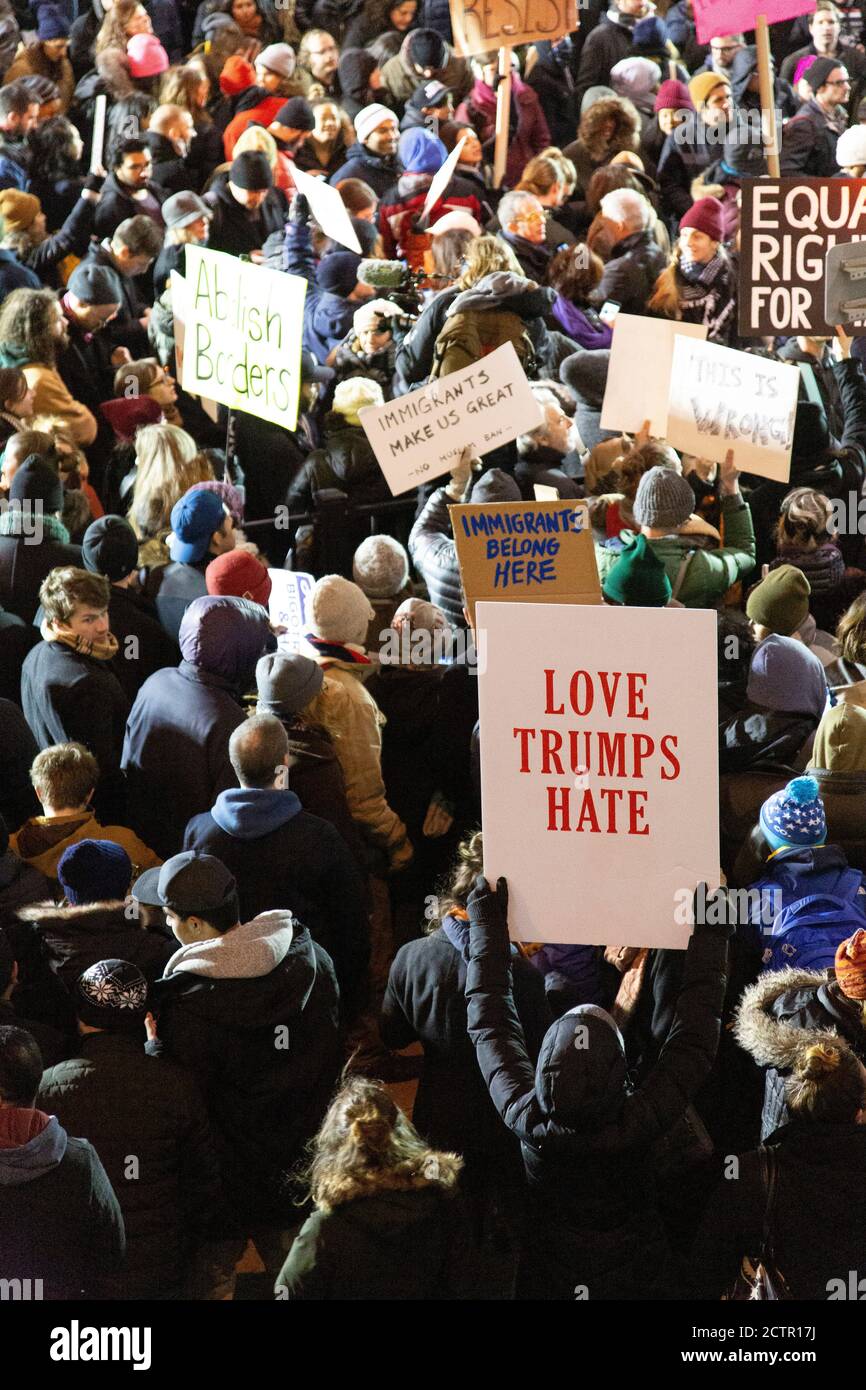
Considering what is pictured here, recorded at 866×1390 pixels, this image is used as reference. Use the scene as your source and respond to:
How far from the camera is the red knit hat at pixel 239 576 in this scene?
5.68 meters

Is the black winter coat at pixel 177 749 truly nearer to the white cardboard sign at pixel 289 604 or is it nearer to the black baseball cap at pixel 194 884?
the white cardboard sign at pixel 289 604

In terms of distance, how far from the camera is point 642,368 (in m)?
6.86

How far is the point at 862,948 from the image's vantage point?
3.83 metres

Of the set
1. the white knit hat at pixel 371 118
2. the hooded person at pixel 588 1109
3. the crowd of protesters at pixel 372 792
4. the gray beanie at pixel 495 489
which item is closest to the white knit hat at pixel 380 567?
the crowd of protesters at pixel 372 792

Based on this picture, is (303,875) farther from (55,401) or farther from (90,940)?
(55,401)

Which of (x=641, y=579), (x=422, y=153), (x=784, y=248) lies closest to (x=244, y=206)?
(x=422, y=153)

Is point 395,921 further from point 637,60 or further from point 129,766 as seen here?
point 637,60

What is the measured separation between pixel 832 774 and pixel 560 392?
326 cm

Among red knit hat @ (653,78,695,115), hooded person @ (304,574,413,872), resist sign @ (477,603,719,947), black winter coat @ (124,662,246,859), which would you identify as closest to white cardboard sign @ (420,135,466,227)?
red knit hat @ (653,78,695,115)

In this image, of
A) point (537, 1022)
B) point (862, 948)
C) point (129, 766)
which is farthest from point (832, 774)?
point (129, 766)

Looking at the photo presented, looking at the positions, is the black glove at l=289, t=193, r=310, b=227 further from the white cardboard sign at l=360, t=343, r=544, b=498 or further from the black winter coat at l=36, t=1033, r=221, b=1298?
the black winter coat at l=36, t=1033, r=221, b=1298

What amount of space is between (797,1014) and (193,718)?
6.91ft

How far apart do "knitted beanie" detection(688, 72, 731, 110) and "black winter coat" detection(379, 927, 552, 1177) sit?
310 inches

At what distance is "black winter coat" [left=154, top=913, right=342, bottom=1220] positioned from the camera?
3975 mm
